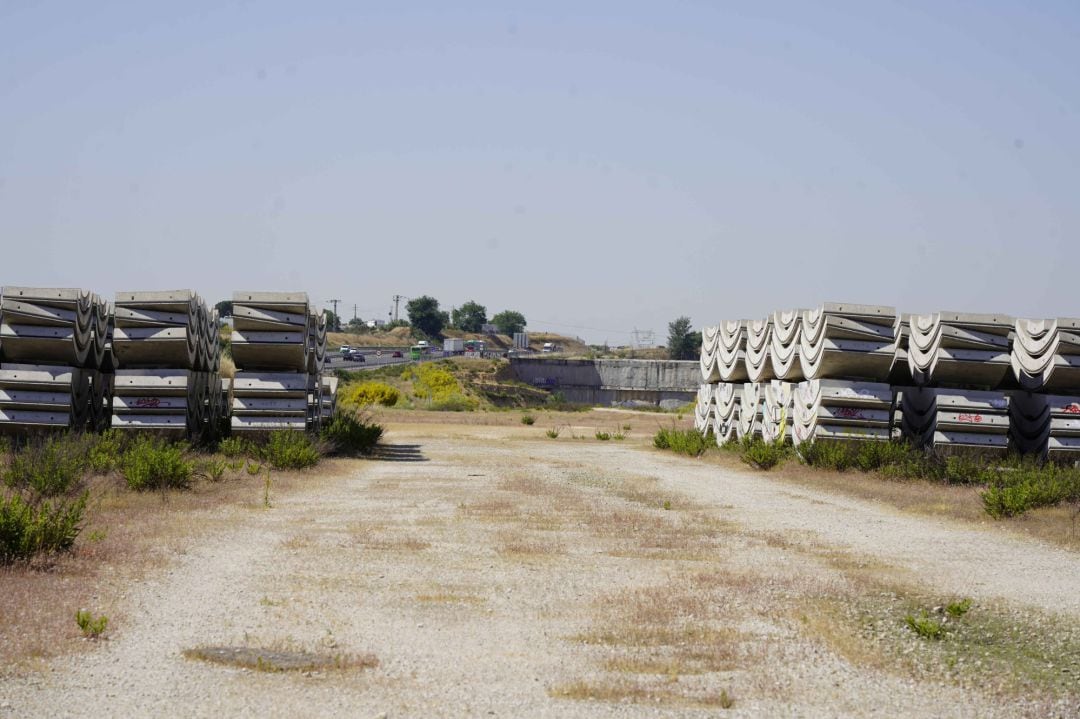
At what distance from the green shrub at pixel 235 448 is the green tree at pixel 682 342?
11148 centimetres

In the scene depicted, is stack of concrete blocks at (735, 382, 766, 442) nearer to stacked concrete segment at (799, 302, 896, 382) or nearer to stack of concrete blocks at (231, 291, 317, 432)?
stacked concrete segment at (799, 302, 896, 382)

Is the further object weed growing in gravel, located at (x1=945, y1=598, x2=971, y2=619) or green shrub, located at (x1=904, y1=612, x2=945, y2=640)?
weed growing in gravel, located at (x1=945, y1=598, x2=971, y2=619)

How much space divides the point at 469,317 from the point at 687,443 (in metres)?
152

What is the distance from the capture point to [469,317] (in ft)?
586

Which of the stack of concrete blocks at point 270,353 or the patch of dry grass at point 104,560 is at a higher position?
the stack of concrete blocks at point 270,353

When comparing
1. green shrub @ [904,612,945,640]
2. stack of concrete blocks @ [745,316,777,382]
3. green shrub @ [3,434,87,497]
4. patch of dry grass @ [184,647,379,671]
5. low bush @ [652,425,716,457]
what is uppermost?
stack of concrete blocks @ [745,316,777,382]

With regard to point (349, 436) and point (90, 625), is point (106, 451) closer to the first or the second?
point (349, 436)

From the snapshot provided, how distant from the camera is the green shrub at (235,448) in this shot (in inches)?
782

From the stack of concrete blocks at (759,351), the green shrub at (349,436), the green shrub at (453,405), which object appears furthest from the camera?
the green shrub at (453,405)

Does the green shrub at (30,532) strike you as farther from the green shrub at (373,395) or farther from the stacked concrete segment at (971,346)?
the green shrub at (373,395)

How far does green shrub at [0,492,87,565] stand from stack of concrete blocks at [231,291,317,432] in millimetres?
10548

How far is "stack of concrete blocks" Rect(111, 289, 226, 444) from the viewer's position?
1983 centimetres

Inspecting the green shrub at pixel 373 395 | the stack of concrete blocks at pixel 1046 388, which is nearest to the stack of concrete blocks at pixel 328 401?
the stack of concrete blocks at pixel 1046 388

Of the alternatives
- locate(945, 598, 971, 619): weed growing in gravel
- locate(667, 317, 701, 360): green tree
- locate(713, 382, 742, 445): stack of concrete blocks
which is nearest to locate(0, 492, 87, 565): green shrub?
locate(945, 598, 971, 619): weed growing in gravel
